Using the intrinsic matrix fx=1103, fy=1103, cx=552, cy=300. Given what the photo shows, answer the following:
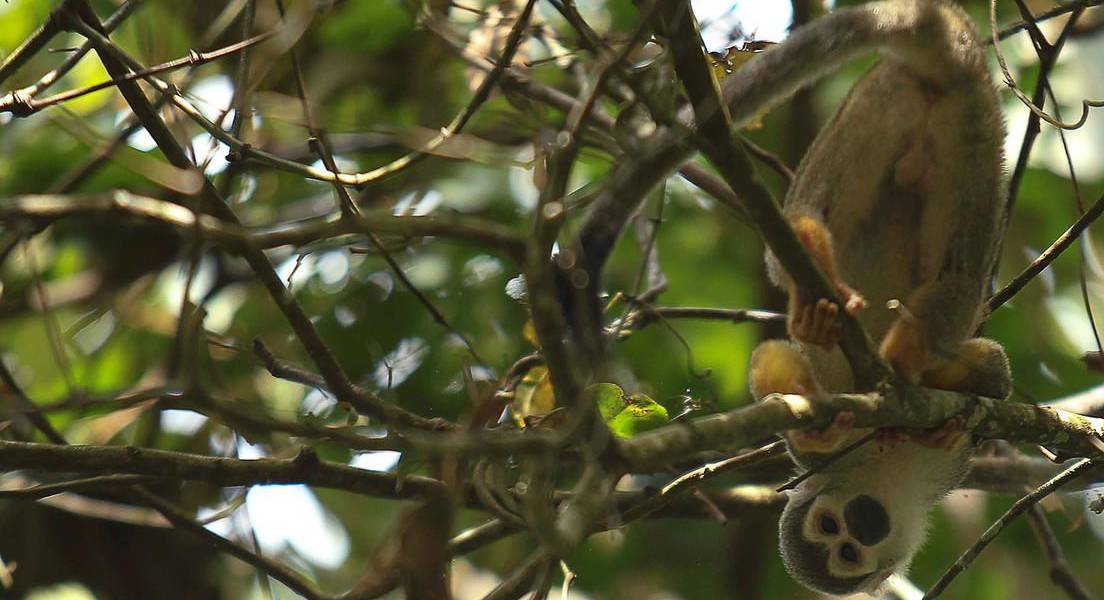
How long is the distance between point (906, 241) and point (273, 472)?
8.16 feet

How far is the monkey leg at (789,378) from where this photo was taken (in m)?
3.77

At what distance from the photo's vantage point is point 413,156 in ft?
9.58

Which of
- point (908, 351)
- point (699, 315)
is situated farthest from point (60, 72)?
point (908, 351)

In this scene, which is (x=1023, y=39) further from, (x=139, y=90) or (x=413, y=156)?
(x=139, y=90)

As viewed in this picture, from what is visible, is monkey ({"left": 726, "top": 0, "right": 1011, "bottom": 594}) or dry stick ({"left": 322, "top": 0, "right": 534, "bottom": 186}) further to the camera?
monkey ({"left": 726, "top": 0, "right": 1011, "bottom": 594})

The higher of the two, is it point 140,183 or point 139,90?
point 140,183

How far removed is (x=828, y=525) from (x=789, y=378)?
62 centimetres

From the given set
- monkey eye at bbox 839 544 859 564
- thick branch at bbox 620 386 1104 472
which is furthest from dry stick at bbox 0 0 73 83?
monkey eye at bbox 839 544 859 564

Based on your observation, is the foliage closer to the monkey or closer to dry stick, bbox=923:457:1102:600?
the monkey

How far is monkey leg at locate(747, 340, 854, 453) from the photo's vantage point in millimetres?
3770

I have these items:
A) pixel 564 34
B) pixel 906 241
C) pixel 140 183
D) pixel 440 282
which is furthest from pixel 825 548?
pixel 140 183

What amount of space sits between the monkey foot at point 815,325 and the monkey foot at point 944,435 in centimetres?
47


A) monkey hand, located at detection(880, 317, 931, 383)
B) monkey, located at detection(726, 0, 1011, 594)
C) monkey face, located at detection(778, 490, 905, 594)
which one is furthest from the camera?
monkey face, located at detection(778, 490, 905, 594)

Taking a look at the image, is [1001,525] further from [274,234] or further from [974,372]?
[274,234]
